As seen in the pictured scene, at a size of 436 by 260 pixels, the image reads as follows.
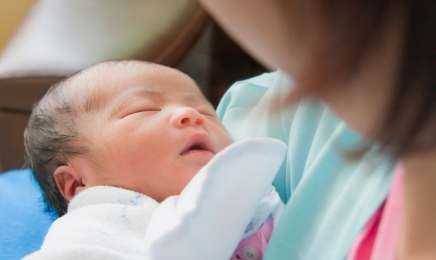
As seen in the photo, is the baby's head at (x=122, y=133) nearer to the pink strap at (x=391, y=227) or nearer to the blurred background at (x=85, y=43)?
the pink strap at (x=391, y=227)

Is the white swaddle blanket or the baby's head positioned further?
the baby's head

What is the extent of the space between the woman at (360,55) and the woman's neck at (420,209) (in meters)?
0.07

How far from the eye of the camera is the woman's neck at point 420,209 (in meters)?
0.33

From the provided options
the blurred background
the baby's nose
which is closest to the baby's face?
the baby's nose

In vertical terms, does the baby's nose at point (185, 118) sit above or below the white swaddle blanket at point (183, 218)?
above

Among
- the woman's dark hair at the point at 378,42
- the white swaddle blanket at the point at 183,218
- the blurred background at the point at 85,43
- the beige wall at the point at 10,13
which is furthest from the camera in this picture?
the beige wall at the point at 10,13

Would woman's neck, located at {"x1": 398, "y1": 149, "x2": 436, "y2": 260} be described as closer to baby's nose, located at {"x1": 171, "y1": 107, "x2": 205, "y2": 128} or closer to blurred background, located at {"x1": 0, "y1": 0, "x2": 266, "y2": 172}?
baby's nose, located at {"x1": 171, "y1": 107, "x2": 205, "y2": 128}

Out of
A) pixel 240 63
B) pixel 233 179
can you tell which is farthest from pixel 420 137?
pixel 240 63

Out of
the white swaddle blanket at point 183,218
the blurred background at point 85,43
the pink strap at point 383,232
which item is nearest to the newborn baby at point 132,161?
the white swaddle blanket at point 183,218

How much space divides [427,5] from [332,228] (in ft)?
1.28

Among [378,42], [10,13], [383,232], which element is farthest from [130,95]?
[10,13]

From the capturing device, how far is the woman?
21 centimetres

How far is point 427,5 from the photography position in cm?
20

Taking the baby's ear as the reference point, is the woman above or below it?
above
